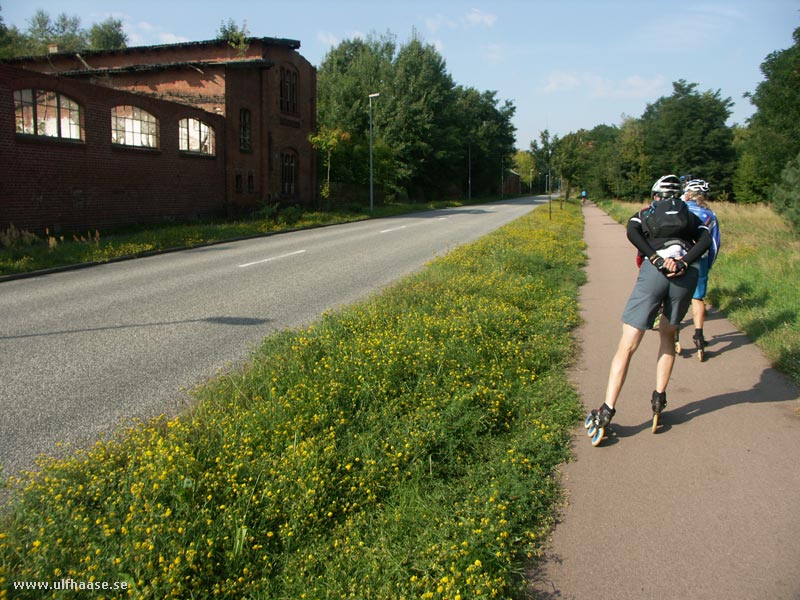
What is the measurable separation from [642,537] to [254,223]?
2183 cm

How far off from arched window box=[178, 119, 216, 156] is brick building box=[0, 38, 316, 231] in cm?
4

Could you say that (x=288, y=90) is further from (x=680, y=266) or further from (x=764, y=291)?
(x=680, y=266)

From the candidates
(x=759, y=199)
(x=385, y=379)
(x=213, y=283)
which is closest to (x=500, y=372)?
(x=385, y=379)

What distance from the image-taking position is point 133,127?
20.7 metres

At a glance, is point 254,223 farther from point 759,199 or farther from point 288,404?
point 759,199

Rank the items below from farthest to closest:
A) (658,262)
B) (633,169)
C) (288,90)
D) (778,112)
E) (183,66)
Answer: (633,169), (778,112), (288,90), (183,66), (658,262)

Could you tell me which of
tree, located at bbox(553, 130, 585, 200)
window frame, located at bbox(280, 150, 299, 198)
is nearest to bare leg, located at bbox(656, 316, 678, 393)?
window frame, located at bbox(280, 150, 299, 198)

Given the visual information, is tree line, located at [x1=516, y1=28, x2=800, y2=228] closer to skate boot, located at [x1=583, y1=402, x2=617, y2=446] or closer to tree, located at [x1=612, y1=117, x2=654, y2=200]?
tree, located at [x1=612, y1=117, x2=654, y2=200]

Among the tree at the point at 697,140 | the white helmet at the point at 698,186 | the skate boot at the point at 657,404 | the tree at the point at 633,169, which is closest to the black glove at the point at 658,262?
the skate boot at the point at 657,404

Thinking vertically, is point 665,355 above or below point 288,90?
below

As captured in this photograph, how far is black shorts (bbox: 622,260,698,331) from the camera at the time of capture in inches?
179

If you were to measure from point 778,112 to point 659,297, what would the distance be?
36.9 meters

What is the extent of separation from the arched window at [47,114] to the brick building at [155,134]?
0.03m

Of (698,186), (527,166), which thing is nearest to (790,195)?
(698,186)
